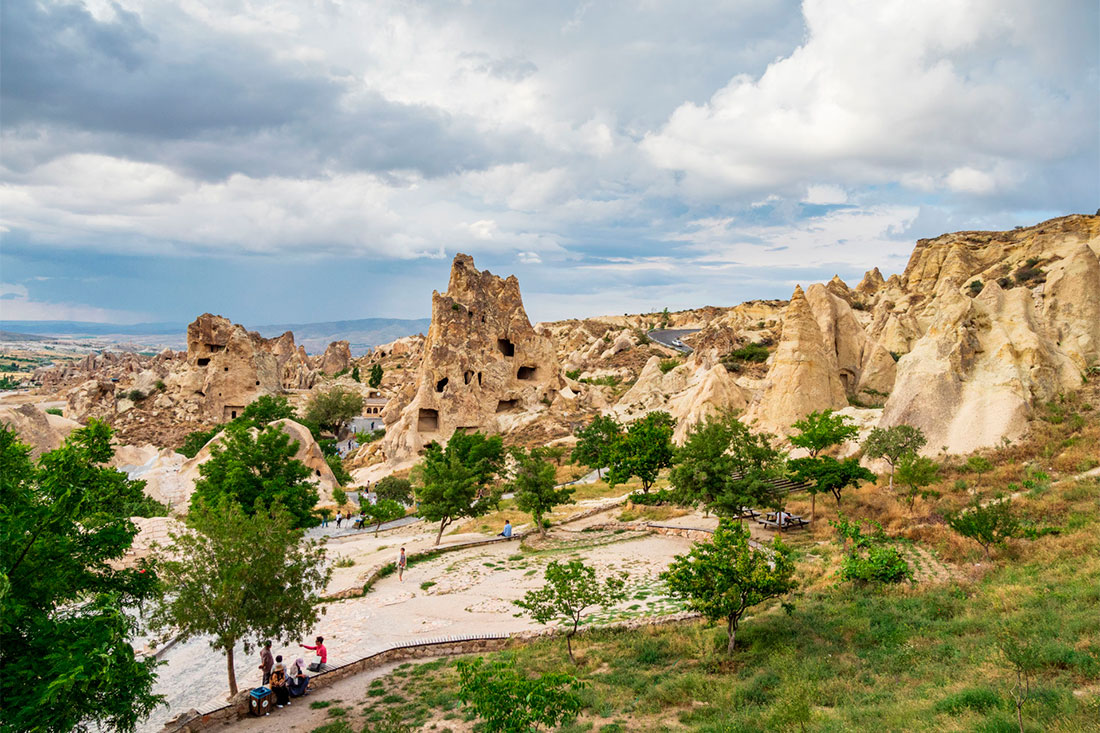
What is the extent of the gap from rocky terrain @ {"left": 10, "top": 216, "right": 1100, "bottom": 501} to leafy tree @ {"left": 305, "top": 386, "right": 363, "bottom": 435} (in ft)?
15.3

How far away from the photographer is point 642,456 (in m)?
29.5

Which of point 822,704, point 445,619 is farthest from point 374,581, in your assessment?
point 822,704

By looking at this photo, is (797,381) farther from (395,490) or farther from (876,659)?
(876,659)

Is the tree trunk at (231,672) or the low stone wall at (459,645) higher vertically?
the tree trunk at (231,672)

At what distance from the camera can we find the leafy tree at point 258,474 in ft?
70.7

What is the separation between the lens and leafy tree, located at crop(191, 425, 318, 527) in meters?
21.5

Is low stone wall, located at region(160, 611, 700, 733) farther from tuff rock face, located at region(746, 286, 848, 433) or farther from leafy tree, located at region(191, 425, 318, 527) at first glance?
tuff rock face, located at region(746, 286, 848, 433)

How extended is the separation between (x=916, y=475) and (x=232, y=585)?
756 inches

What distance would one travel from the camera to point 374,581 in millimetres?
20031

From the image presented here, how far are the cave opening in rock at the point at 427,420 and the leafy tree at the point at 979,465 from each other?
36.0 m

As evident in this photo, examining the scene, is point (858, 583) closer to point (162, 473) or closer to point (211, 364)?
point (162, 473)

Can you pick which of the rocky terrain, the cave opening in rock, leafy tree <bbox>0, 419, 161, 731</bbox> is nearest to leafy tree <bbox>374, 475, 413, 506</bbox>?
the rocky terrain

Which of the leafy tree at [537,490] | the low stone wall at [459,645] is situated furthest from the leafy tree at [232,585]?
the leafy tree at [537,490]

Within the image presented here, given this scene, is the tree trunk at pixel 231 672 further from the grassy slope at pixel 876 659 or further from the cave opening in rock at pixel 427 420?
the cave opening in rock at pixel 427 420
